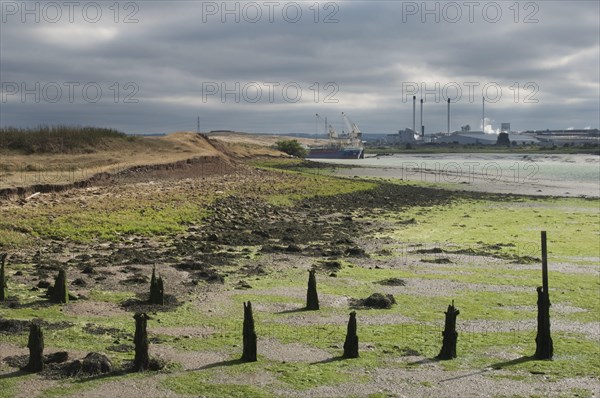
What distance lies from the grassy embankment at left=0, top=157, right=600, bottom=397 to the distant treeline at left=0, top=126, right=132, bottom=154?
17.5 metres

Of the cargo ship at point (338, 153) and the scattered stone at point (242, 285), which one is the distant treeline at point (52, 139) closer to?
the scattered stone at point (242, 285)

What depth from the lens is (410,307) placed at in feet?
66.1

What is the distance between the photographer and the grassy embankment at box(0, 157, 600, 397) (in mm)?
14520

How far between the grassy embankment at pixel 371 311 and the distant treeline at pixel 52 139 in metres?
17.5

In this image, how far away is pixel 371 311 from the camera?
19406 mm

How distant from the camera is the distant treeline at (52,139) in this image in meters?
52.8

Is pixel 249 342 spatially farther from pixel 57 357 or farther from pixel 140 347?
pixel 57 357

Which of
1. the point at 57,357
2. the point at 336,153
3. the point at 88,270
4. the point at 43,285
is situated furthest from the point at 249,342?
the point at 336,153

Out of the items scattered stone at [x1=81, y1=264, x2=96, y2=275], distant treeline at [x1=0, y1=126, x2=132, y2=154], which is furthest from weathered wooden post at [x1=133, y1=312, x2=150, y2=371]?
distant treeline at [x1=0, y1=126, x2=132, y2=154]

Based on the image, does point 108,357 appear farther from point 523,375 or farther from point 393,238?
point 393,238

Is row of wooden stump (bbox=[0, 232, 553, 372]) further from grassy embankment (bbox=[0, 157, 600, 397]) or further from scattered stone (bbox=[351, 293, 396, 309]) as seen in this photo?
scattered stone (bbox=[351, 293, 396, 309])

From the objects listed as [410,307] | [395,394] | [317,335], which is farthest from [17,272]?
[395,394]

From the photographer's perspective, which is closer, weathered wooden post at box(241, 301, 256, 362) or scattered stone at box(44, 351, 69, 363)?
scattered stone at box(44, 351, 69, 363)

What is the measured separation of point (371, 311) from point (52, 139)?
42183 millimetres
